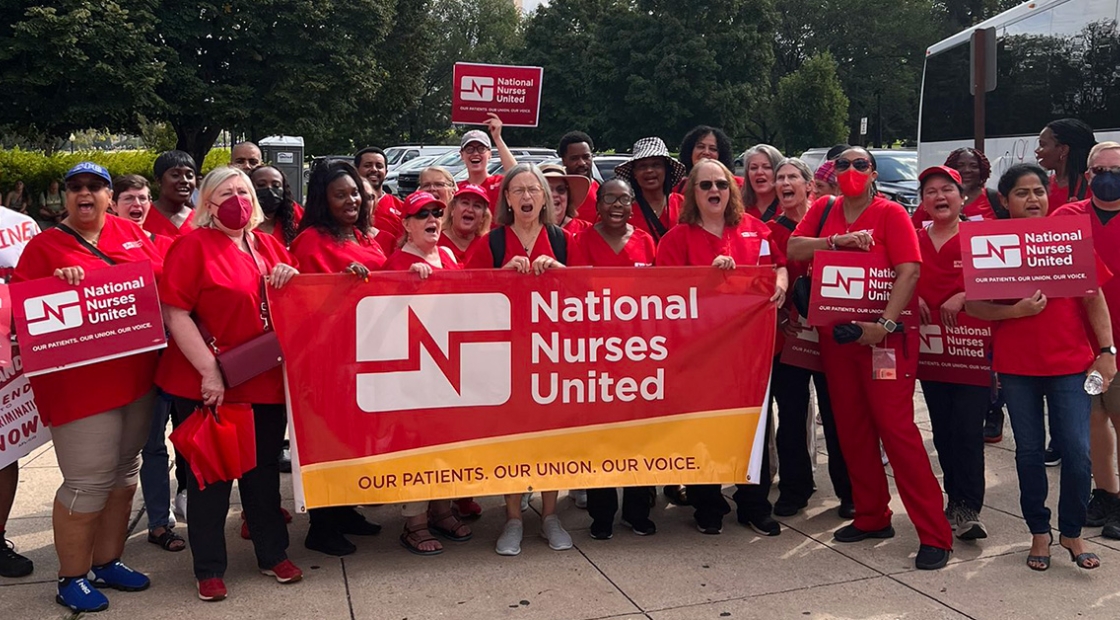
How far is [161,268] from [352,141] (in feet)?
173

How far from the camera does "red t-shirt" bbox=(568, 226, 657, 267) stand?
18.4 feet

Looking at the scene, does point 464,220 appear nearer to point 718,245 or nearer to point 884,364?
point 718,245

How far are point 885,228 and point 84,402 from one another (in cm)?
378

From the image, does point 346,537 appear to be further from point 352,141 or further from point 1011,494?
point 352,141

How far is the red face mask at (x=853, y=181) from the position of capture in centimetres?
514

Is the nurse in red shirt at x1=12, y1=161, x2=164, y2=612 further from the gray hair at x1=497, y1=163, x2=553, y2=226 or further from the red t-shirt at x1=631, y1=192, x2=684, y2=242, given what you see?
the red t-shirt at x1=631, y1=192, x2=684, y2=242

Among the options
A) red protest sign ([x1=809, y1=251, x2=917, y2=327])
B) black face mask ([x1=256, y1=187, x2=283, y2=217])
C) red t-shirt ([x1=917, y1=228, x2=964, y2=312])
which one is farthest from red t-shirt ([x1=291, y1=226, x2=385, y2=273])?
red t-shirt ([x1=917, y1=228, x2=964, y2=312])

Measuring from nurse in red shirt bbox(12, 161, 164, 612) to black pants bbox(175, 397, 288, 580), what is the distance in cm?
26

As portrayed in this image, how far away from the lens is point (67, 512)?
4.64 meters

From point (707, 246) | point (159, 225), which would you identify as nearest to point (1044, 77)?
point (707, 246)

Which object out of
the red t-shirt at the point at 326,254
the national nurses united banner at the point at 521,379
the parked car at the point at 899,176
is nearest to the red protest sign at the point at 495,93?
the red t-shirt at the point at 326,254

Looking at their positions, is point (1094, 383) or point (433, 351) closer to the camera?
point (1094, 383)

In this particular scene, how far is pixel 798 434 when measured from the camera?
5895 mm

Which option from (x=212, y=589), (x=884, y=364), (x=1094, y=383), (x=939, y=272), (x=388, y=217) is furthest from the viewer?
(x=388, y=217)
